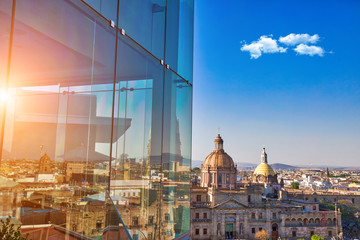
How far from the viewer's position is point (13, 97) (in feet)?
6.28

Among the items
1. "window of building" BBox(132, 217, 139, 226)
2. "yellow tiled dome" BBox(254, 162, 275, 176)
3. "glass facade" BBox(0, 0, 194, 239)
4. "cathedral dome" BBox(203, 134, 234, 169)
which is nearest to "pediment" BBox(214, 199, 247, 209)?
"cathedral dome" BBox(203, 134, 234, 169)

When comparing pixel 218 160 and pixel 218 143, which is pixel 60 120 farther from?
pixel 218 143

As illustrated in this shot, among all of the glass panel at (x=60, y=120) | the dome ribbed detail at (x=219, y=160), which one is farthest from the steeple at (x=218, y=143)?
the glass panel at (x=60, y=120)

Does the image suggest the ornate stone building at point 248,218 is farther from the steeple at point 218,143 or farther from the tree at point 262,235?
the steeple at point 218,143

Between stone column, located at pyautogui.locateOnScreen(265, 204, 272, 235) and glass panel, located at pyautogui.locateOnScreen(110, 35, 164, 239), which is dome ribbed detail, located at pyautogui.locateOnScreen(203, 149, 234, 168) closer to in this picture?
stone column, located at pyautogui.locateOnScreen(265, 204, 272, 235)

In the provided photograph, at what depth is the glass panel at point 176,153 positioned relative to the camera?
4320 millimetres

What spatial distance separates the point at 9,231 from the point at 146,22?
9.14ft

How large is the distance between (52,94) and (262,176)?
4944cm

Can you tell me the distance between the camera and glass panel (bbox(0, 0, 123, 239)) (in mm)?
1960

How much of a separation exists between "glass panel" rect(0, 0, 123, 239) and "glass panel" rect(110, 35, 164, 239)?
0.19 meters

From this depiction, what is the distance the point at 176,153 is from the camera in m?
4.70

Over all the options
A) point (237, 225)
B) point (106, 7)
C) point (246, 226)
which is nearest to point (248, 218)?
point (246, 226)

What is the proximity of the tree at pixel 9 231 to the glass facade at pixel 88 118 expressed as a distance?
0.05m

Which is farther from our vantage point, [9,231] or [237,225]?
[237,225]
